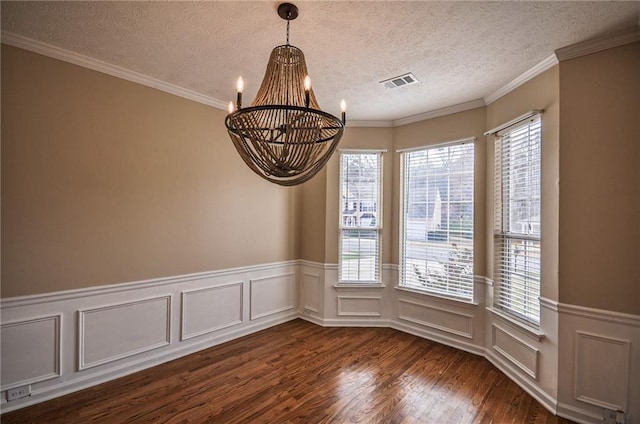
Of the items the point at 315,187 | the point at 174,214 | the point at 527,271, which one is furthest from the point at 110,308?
the point at 527,271

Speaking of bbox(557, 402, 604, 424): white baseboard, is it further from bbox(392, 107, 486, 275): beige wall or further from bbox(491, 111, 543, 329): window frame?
bbox(392, 107, 486, 275): beige wall

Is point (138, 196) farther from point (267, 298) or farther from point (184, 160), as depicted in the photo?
point (267, 298)

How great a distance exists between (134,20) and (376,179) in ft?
9.79

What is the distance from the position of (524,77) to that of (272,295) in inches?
143

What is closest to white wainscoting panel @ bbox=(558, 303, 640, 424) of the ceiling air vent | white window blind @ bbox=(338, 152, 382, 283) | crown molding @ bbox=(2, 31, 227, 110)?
white window blind @ bbox=(338, 152, 382, 283)

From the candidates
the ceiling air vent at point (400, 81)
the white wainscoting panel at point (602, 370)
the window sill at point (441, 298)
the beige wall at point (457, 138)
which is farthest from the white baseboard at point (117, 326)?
the white wainscoting panel at point (602, 370)

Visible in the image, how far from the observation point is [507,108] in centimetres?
300

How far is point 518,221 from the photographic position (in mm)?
2889

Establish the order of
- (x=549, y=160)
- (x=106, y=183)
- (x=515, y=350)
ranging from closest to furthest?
(x=549, y=160) → (x=106, y=183) → (x=515, y=350)

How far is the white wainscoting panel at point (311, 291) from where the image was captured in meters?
4.27

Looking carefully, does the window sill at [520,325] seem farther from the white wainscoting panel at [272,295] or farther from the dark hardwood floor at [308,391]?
the white wainscoting panel at [272,295]

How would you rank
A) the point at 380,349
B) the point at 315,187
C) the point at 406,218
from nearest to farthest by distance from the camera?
the point at 380,349 < the point at 406,218 < the point at 315,187

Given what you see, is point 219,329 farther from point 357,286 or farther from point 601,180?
point 601,180

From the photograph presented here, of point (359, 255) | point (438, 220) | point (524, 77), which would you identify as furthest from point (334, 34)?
point (359, 255)
